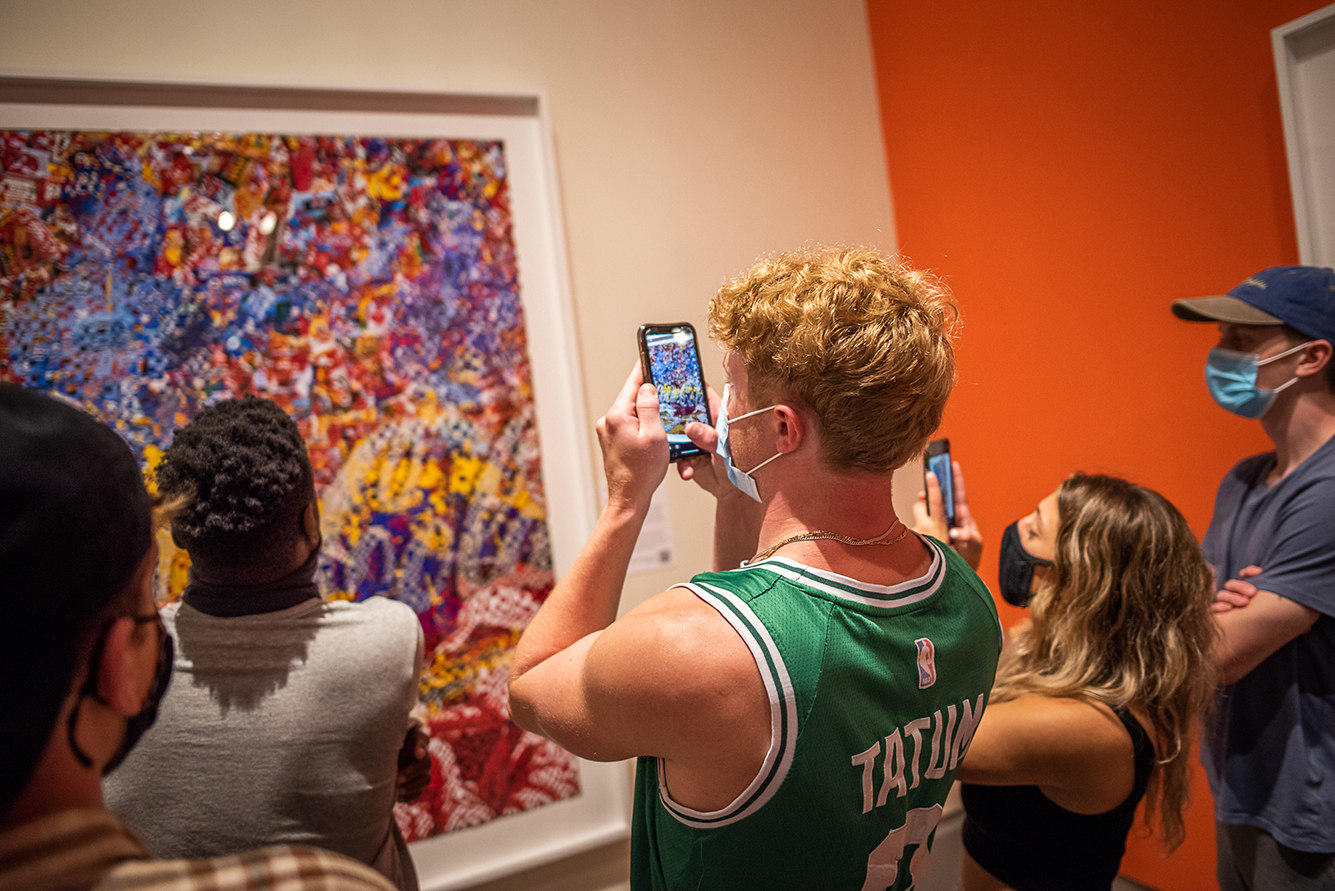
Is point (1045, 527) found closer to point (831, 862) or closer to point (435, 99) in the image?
point (831, 862)

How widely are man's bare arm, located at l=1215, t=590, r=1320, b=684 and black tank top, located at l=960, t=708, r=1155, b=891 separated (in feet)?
1.17

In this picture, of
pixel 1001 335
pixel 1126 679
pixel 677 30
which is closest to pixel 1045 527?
pixel 1126 679

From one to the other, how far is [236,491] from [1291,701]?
6.85 feet

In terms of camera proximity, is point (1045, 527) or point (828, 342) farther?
point (1045, 527)

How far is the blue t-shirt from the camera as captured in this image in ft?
5.32

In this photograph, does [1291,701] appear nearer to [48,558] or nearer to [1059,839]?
[1059,839]

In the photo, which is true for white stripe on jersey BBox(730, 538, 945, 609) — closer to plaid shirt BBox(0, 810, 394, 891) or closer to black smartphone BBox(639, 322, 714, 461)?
black smartphone BBox(639, 322, 714, 461)

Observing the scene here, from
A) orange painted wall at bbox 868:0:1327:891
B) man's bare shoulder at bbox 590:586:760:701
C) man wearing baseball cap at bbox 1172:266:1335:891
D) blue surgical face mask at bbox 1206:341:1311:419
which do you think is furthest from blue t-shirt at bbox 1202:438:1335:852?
man's bare shoulder at bbox 590:586:760:701

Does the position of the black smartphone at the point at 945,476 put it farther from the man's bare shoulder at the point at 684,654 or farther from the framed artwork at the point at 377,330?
the man's bare shoulder at the point at 684,654

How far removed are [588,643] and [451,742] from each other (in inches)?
45.7

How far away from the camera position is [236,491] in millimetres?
1134

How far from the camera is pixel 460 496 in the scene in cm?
201

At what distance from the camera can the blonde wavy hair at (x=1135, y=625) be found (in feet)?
4.82

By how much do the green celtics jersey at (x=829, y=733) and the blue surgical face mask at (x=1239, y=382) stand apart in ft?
4.11
